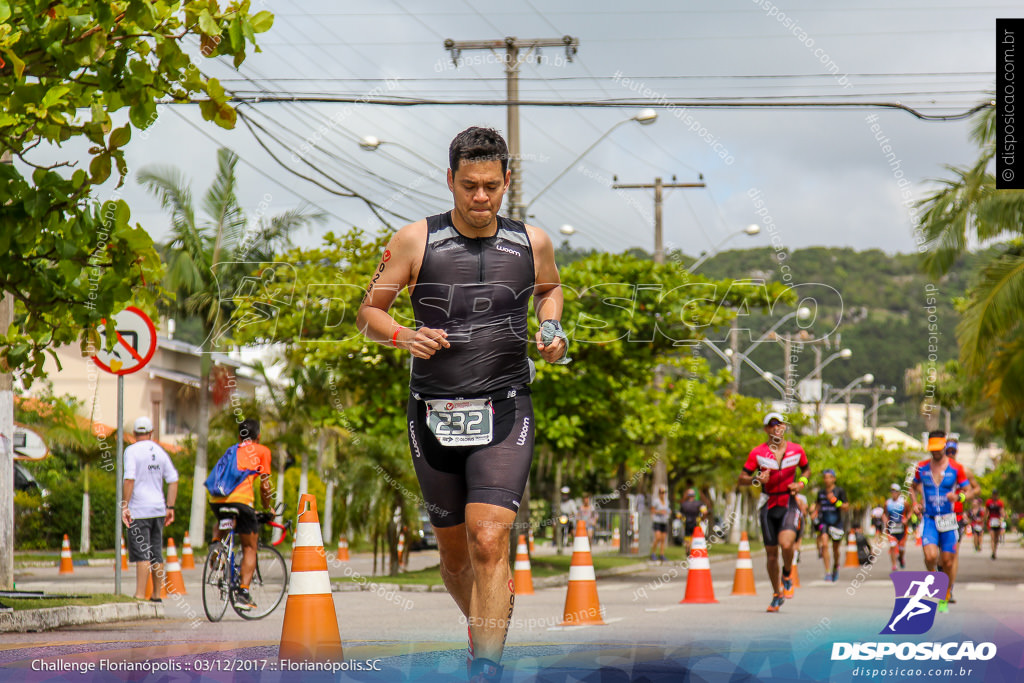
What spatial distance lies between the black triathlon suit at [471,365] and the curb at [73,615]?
5028 millimetres

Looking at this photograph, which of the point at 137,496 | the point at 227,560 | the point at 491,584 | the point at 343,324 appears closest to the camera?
the point at 491,584

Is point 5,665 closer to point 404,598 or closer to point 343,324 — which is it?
point 404,598

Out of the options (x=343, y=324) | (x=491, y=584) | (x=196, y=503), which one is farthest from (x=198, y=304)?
(x=491, y=584)

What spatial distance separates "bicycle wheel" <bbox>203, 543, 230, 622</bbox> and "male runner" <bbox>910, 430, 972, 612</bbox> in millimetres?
6429

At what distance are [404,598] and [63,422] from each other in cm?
1544

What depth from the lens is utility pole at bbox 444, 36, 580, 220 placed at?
695 inches

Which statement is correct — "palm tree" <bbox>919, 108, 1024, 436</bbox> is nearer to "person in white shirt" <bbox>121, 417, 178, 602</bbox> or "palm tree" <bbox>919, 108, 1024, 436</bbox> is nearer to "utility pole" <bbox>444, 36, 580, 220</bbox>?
"utility pole" <bbox>444, 36, 580, 220</bbox>

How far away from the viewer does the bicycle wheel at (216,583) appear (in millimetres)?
10469

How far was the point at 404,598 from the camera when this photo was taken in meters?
14.5

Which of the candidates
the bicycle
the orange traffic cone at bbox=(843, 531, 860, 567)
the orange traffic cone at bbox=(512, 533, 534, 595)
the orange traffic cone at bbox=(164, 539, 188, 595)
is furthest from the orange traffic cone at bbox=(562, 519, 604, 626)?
the orange traffic cone at bbox=(843, 531, 860, 567)

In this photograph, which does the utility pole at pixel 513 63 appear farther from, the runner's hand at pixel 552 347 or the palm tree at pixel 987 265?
the runner's hand at pixel 552 347

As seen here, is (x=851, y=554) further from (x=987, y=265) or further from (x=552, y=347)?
(x=552, y=347)

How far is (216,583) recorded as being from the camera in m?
10.6

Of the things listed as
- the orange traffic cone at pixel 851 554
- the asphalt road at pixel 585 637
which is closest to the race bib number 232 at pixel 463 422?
the asphalt road at pixel 585 637
